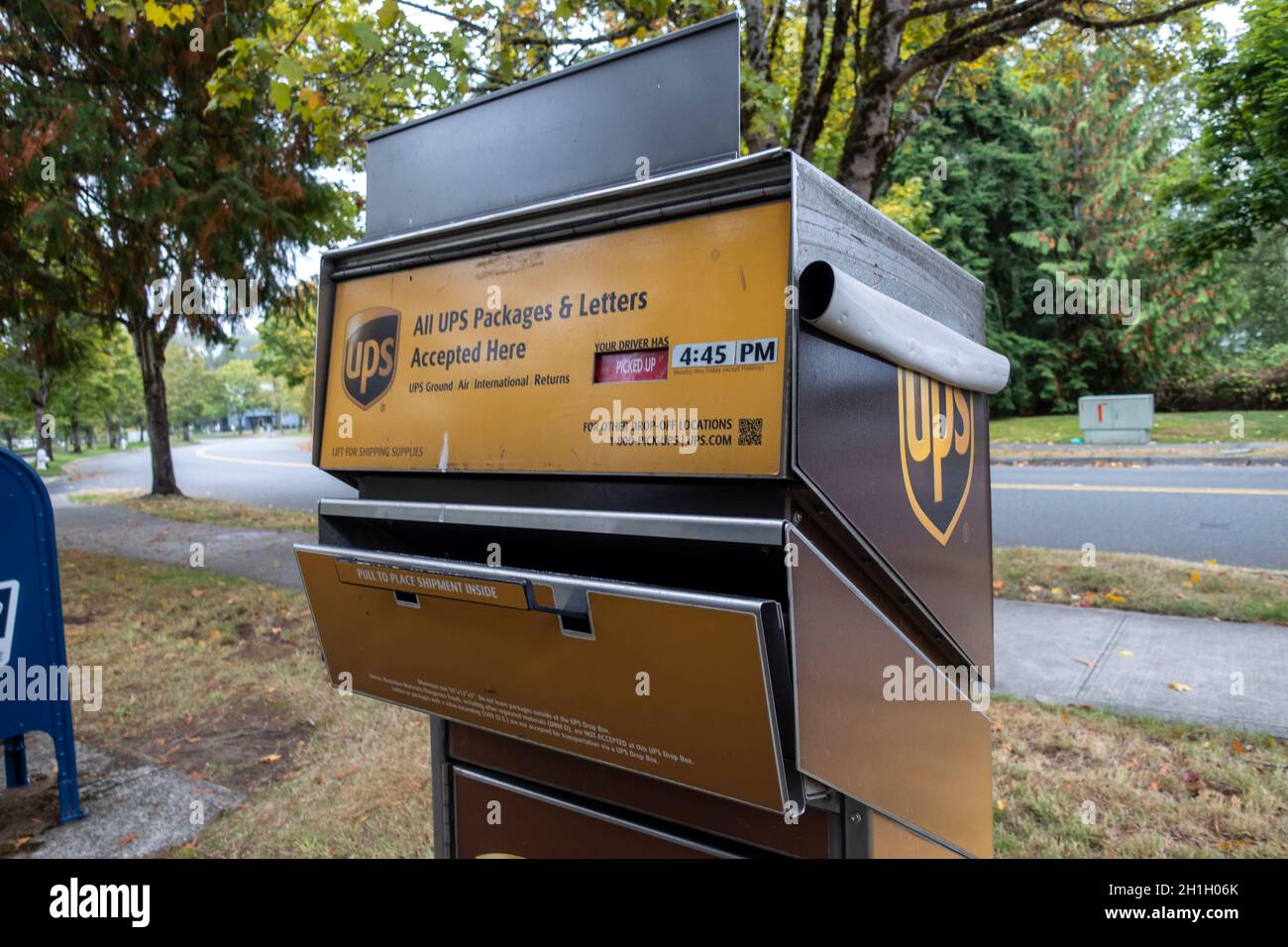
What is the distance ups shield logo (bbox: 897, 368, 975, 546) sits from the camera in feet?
Result: 5.69

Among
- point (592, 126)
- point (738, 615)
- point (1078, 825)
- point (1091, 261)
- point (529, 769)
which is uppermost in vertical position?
point (1091, 261)

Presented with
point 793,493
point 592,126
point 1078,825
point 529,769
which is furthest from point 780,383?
point 1078,825

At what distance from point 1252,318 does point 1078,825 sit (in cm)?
3307

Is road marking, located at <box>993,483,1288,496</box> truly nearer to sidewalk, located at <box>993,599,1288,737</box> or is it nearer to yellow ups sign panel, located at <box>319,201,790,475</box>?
sidewalk, located at <box>993,599,1288,737</box>

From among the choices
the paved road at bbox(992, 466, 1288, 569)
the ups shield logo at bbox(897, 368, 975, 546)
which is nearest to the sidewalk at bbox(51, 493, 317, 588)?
the ups shield logo at bbox(897, 368, 975, 546)

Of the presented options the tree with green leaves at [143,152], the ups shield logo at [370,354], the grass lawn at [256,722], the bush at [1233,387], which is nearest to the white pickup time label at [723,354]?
the ups shield logo at [370,354]

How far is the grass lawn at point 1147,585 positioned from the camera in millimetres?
5180

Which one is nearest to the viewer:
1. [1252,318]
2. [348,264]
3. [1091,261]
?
[348,264]

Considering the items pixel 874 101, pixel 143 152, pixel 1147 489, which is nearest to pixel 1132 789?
pixel 874 101

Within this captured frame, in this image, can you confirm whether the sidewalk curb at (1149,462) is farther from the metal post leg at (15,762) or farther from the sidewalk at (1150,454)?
the metal post leg at (15,762)

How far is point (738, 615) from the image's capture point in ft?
4.29

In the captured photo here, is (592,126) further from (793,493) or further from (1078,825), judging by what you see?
(1078,825)

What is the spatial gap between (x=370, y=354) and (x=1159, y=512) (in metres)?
9.24

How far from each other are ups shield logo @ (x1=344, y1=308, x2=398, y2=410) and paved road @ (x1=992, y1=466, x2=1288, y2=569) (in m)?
7.25
